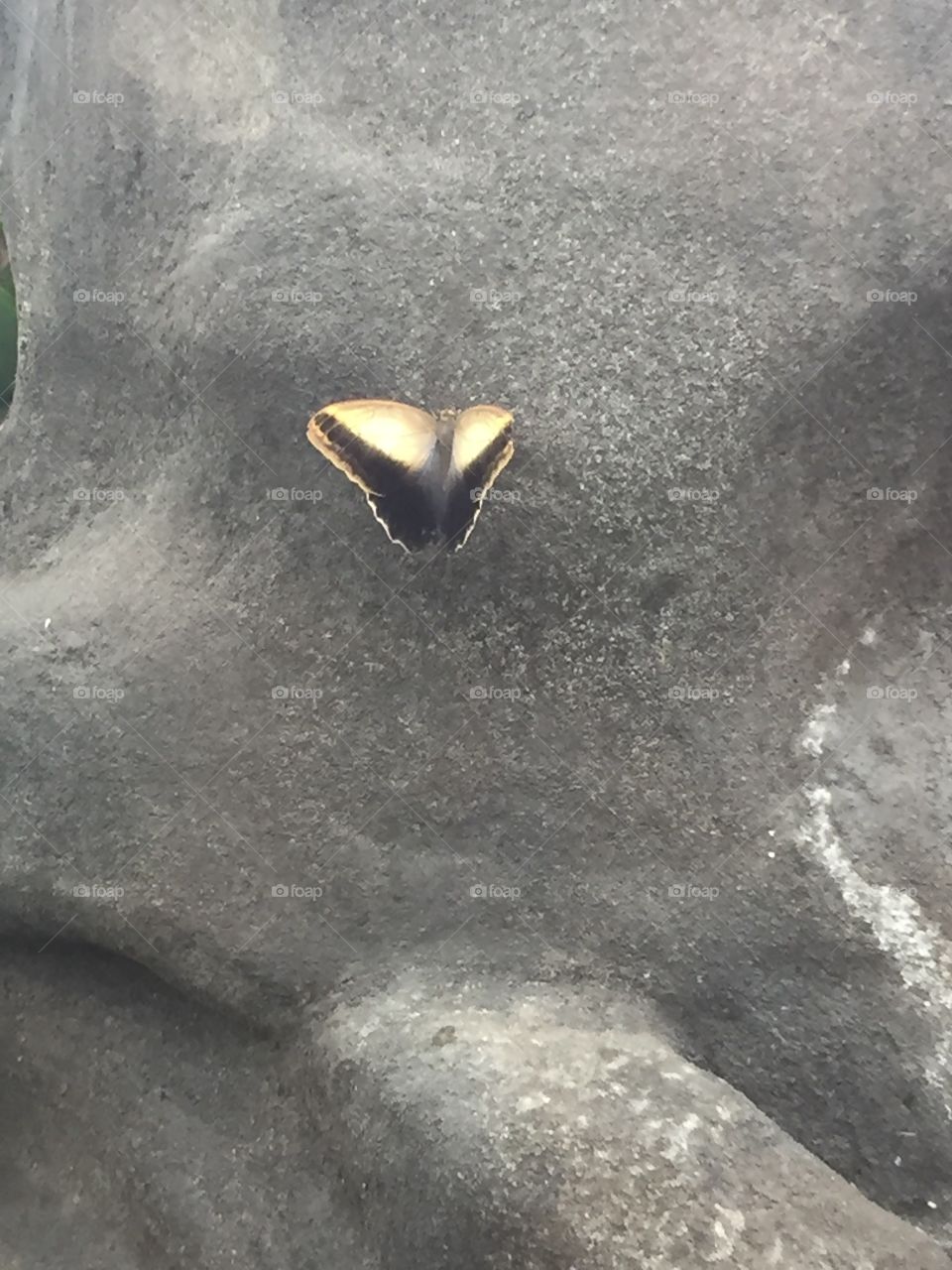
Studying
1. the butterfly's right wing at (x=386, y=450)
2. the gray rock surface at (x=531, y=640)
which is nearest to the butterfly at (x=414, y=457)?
the butterfly's right wing at (x=386, y=450)

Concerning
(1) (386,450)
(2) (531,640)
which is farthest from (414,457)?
(2) (531,640)

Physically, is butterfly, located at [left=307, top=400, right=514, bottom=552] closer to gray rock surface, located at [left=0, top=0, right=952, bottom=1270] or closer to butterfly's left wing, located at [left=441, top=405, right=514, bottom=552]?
butterfly's left wing, located at [left=441, top=405, right=514, bottom=552]

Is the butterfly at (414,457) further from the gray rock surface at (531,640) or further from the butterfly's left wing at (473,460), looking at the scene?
the gray rock surface at (531,640)

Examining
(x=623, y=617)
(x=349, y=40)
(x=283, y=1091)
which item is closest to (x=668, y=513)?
A: (x=623, y=617)

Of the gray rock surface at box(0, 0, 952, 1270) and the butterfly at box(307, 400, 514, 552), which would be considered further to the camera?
the gray rock surface at box(0, 0, 952, 1270)

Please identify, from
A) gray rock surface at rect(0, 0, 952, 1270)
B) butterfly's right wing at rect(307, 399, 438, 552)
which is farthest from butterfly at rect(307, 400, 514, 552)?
gray rock surface at rect(0, 0, 952, 1270)

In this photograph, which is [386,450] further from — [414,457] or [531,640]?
[531,640]
